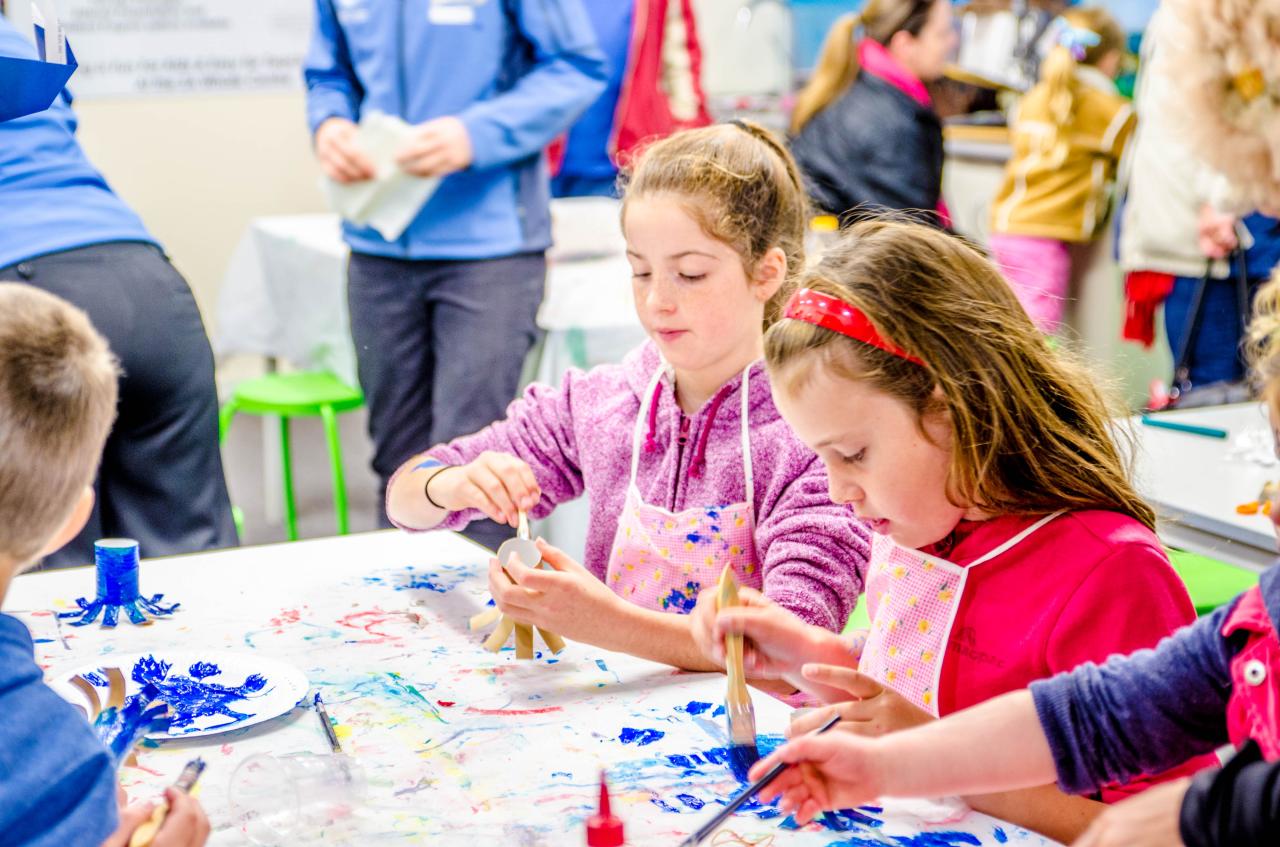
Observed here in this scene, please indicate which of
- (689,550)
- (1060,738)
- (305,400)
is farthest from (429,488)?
(305,400)

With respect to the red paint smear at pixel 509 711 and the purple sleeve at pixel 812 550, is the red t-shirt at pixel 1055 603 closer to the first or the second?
the purple sleeve at pixel 812 550

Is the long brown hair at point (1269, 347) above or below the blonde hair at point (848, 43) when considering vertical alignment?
below

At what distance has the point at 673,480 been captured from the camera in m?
1.92

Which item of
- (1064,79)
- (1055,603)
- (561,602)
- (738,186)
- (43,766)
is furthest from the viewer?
(1064,79)

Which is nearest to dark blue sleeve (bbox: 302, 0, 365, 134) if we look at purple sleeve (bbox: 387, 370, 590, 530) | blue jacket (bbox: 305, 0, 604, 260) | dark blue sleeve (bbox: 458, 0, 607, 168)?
blue jacket (bbox: 305, 0, 604, 260)

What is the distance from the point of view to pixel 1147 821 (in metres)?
0.94

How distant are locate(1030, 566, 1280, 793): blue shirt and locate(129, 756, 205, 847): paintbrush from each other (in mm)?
711

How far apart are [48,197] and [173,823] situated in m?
1.52

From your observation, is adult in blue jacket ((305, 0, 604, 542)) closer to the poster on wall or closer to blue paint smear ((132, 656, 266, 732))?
blue paint smear ((132, 656, 266, 732))

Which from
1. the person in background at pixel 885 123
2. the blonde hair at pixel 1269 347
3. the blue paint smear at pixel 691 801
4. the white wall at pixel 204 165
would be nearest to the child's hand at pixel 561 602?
the blue paint smear at pixel 691 801

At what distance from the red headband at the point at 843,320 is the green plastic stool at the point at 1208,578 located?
0.94m

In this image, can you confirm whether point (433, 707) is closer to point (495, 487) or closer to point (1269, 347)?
point (495, 487)

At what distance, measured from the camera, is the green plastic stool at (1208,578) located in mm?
2162

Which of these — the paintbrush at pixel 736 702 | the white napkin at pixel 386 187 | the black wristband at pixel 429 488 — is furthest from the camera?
the white napkin at pixel 386 187
